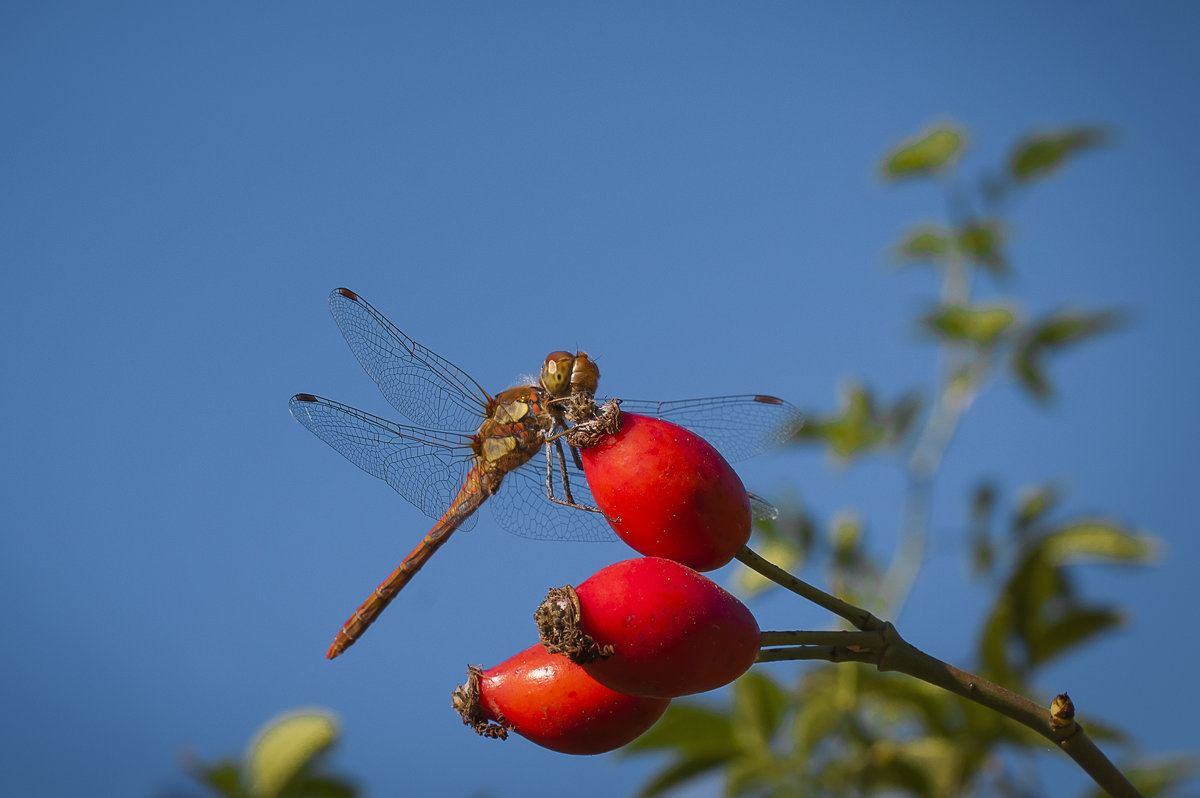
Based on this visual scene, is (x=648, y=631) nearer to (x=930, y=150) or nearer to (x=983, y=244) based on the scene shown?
(x=983, y=244)

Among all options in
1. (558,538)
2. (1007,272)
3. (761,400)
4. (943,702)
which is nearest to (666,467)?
(558,538)

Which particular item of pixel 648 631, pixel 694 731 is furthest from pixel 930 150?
pixel 648 631

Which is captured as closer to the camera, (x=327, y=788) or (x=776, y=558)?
(x=327, y=788)

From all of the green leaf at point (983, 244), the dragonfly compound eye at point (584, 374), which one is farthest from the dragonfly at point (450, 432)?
the green leaf at point (983, 244)

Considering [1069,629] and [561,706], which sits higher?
[1069,629]

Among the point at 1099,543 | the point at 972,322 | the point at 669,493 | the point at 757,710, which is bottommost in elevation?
the point at 669,493

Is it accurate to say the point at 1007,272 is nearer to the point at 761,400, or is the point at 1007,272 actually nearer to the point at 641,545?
the point at 761,400
